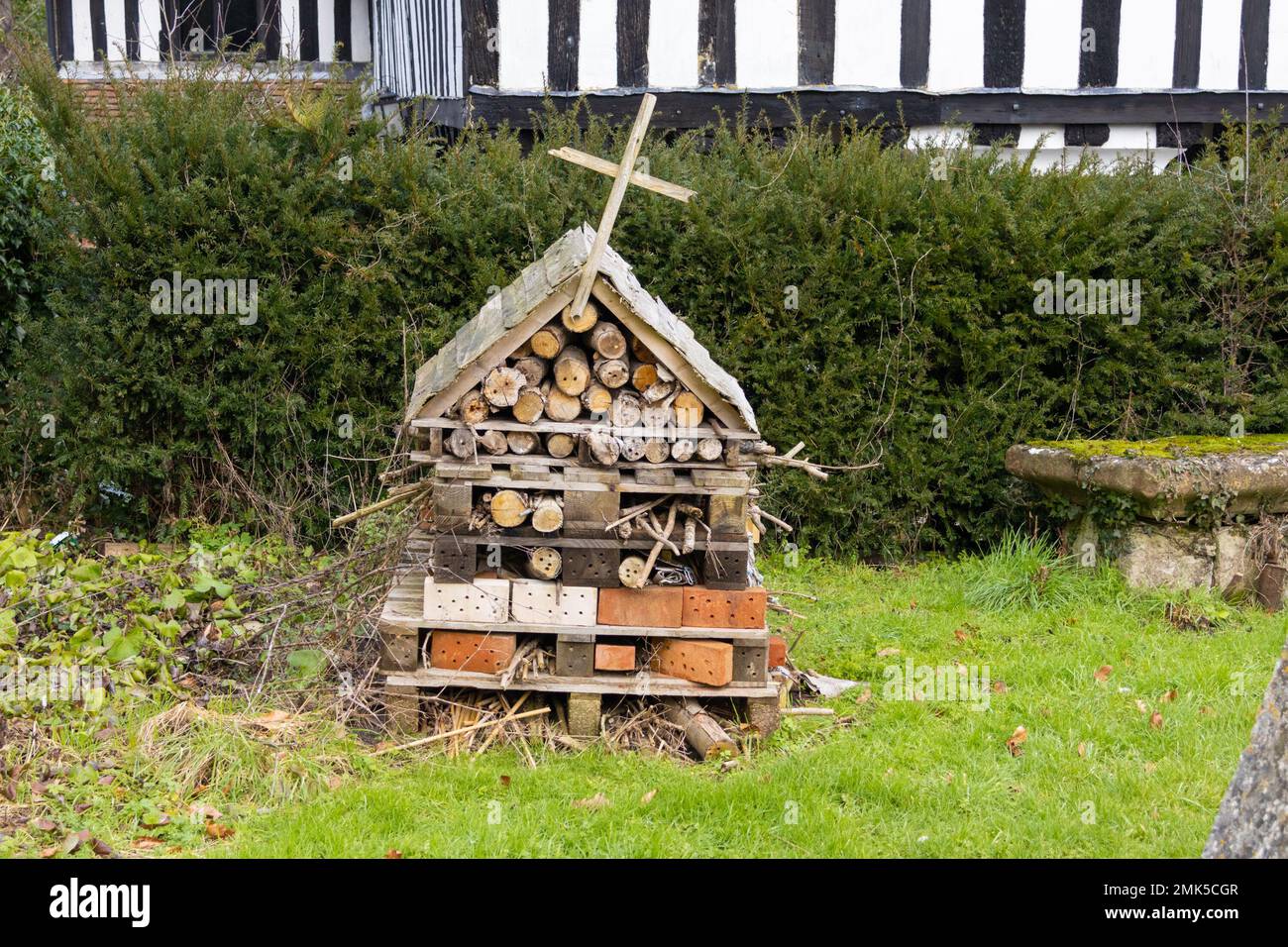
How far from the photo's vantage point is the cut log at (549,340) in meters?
5.36

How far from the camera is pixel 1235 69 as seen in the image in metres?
10.9

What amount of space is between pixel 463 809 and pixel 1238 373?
22.4 feet

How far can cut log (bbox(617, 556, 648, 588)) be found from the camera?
5426 mm

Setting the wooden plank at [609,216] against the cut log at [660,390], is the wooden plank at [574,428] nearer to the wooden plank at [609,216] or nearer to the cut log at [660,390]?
the cut log at [660,390]

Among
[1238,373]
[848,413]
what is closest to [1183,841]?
[848,413]

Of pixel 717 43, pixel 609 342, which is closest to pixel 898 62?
pixel 717 43

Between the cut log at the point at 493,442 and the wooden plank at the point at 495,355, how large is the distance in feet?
0.68

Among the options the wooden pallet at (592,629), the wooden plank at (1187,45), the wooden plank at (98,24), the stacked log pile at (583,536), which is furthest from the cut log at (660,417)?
the wooden plank at (98,24)

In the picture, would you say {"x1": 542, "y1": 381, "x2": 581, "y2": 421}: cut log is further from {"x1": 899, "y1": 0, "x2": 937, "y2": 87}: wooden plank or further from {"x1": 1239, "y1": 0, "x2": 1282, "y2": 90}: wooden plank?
{"x1": 1239, "y1": 0, "x2": 1282, "y2": 90}: wooden plank

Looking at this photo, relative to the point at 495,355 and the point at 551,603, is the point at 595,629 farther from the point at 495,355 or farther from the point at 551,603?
the point at 495,355

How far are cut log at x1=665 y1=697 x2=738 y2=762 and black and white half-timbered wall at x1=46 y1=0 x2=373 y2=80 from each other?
9649 millimetres

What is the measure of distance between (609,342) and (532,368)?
38 cm

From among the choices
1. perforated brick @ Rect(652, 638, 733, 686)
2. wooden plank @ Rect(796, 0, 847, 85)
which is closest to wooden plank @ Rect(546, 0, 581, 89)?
wooden plank @ Rect(796, 0, 847, 85)
